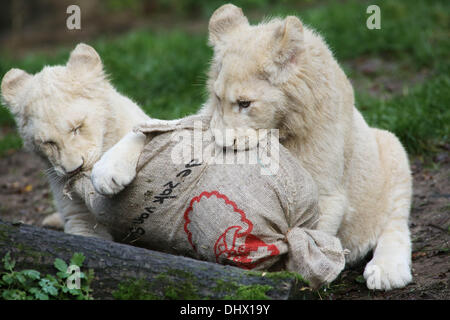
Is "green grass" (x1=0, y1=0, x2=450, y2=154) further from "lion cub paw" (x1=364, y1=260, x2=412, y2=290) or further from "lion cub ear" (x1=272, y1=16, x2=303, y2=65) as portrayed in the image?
"lion cub ear" (x1=272, y1=16, x2=303, y2=65)

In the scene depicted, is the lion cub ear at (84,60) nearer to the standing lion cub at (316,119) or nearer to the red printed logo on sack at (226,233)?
the standing lion cub at (316,119)

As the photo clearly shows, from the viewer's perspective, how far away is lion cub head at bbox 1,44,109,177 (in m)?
4.20

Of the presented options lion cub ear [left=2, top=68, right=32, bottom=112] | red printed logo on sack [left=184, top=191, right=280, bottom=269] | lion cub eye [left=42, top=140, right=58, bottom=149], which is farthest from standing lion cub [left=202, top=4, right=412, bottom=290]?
lion cub ear [left=2, top=68, right=32, bottom=112]

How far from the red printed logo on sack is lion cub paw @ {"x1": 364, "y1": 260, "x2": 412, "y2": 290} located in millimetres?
1032

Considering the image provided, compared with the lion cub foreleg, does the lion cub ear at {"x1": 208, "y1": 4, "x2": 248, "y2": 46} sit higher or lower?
higher

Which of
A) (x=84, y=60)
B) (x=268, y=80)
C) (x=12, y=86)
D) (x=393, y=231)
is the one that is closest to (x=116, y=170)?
(x=268, y=80)

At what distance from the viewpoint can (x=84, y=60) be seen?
4.69 metres

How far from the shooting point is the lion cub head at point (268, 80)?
12.9ft

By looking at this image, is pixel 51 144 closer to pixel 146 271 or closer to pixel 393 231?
pixel 146 271

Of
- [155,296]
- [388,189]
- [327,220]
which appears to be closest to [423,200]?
[388,189]

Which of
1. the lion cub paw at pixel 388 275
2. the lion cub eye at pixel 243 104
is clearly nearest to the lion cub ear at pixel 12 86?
the lion cub eye at pixel 243 104

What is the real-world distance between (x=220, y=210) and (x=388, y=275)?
59.2 inches

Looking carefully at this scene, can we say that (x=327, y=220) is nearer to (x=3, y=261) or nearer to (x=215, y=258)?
(x=215, y=258)

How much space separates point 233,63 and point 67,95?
4.07 ft
